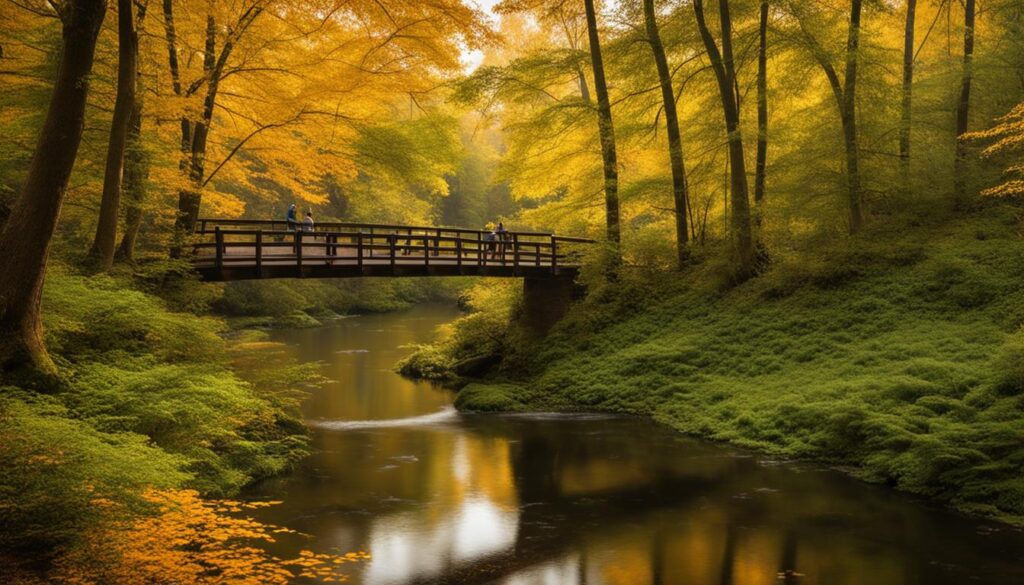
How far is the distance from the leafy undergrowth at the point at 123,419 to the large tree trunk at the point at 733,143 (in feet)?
38.9

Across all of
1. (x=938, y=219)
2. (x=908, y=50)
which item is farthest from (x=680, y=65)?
(x=938, y=219)

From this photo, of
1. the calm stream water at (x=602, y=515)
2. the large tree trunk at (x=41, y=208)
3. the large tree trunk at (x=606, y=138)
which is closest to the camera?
the calm stream water at (x=602, y=515)

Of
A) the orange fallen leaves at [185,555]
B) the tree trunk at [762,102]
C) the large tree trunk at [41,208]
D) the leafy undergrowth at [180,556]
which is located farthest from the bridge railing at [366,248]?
the orange fallen leaves at [185,555]

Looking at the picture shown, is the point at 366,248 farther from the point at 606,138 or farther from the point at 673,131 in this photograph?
the point at 673,131

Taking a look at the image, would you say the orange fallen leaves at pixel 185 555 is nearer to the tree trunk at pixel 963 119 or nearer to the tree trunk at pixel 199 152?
the tree trunk at pixel 199 152

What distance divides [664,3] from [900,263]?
9.62m

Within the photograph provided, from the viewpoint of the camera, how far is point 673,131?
23.0 metres

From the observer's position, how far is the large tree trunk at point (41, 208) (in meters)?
9.70

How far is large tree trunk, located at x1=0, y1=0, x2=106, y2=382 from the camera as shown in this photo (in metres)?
9.70

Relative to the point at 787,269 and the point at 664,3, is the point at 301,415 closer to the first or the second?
the point at 787,269

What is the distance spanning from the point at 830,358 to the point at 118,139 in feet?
46.4

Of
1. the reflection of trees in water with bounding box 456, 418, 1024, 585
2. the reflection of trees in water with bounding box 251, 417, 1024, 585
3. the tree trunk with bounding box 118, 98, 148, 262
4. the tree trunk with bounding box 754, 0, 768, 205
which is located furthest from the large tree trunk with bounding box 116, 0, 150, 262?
the tree trunk with bounding box 754, 0, 768, 205

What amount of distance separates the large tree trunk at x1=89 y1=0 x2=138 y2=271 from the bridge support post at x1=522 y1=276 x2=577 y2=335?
12.7 meters

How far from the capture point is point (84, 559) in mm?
7215
